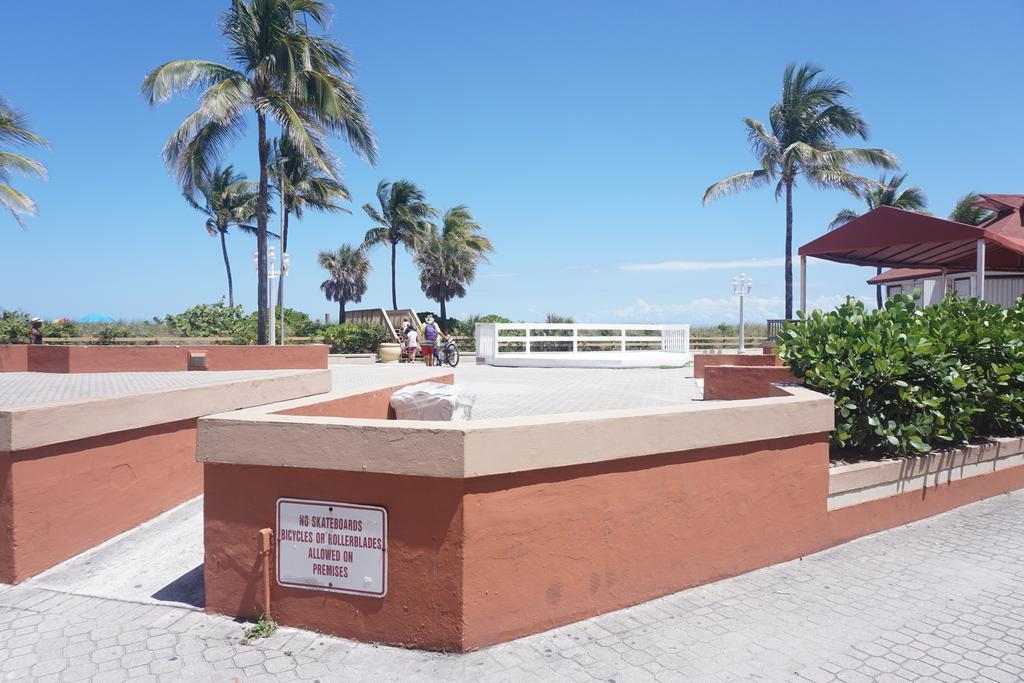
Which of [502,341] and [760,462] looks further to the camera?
[502,341]

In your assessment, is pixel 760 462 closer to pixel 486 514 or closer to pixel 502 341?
pixel 486 514

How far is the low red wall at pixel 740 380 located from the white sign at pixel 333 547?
6.15 m

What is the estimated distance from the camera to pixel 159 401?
223 inches

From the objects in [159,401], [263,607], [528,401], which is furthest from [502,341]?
[263,607]

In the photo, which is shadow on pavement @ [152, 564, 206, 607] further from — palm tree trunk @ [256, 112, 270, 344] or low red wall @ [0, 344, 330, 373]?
palm tree trunk @ [256, 112, 270, 344]

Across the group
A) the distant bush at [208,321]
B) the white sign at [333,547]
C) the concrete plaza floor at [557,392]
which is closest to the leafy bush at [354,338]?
the distant bush at [208,321]

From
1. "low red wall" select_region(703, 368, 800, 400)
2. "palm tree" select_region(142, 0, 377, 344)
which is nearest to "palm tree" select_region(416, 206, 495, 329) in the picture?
"palm tree" select_region(142, 0, 377, 344)

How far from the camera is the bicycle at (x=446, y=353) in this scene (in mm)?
23562

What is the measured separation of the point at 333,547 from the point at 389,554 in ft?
1.07

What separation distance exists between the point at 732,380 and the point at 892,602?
5.32 meters

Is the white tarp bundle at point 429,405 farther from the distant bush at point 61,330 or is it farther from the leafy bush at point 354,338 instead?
the distant bush at point 61,330

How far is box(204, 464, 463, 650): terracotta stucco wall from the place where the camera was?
3.43 meters

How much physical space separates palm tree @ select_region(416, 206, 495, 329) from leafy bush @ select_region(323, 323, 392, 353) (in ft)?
27.5

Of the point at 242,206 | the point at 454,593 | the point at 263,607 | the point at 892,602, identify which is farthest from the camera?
the point at 242,206
